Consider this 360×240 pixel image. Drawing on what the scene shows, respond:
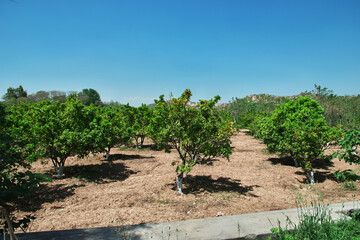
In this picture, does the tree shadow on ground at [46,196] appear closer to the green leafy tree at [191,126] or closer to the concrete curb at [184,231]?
the green leafy tree at [191,126]

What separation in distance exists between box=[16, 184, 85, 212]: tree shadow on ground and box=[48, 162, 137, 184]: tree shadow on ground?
1.38 m

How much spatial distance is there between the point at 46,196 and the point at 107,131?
512 centimetres

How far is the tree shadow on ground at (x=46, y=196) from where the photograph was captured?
8070 mm

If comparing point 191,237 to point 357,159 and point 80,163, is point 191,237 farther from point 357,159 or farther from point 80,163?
point 80,163

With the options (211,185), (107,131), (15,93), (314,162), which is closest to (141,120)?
(107,131)

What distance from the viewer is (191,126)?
8.88m

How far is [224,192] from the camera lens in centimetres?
980

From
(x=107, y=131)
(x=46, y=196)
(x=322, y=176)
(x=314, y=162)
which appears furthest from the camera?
(x=314, y=162)

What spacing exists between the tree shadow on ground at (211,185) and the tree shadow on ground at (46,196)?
519 cm

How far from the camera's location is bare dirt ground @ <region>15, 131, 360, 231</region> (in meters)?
7.18

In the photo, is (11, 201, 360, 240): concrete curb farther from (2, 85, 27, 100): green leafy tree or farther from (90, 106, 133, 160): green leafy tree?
(2, 85, 27, 100): green leafy tree

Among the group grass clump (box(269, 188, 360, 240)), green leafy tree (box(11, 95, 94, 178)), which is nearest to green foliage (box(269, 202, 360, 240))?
grass clump (box(269, 188, 360, 240))

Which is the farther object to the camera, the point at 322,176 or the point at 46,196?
the point at 322,176

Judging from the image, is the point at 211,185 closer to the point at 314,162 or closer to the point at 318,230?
the point at 318,230
